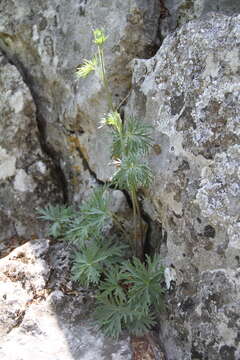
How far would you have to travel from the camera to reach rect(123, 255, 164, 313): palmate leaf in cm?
302

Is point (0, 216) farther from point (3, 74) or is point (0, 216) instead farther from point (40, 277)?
point (3, 74)

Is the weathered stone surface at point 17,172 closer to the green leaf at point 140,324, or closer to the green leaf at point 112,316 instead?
the green leaf at point 112,316

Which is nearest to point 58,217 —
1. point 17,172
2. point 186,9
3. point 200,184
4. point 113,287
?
point 17,172

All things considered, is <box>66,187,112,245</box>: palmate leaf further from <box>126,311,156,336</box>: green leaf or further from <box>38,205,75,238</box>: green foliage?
<box>126,311,156,336</box>: green leaf

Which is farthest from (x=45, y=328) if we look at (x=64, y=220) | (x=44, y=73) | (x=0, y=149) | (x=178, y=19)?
(x=178, y=19)

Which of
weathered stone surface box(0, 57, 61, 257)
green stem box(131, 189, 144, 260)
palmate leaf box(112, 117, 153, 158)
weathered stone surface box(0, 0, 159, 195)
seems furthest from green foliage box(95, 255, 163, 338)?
weathered stone surface box(0, 57, 61, 257)

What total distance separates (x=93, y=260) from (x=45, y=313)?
0.47 m

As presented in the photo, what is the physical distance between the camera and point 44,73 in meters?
4.17

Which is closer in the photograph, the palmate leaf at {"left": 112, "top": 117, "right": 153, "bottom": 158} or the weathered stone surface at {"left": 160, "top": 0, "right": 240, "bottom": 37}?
the palmate leaf at {"left": 112, "top": 117, "right": 153, "bottom": 158}

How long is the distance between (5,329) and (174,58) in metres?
2.05

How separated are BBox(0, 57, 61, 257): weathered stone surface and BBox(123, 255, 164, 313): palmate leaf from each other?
1310 millimetres

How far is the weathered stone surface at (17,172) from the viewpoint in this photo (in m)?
4.15

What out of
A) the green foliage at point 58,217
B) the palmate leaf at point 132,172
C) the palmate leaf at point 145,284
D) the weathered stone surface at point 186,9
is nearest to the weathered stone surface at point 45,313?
the green foliage at point 58,217

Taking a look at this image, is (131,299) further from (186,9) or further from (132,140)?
(186,9)
